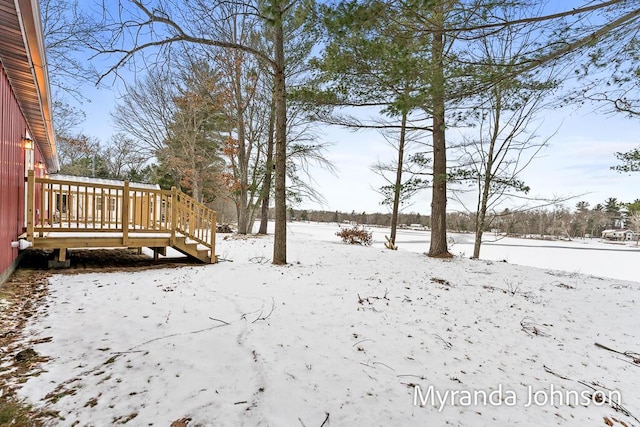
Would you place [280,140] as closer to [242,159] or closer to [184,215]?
[184,215]

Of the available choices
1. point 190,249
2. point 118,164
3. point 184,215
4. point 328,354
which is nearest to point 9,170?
point 184,215

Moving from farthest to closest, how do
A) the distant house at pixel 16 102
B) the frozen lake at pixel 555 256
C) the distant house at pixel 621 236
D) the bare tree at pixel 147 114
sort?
1. the distant house at pixel 621 236
2. the bare tree at pixel 147 114
3. the frozen lake at pixel 555 256
4. the distant house at pixel 16 102

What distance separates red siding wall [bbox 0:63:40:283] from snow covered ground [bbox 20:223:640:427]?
925mm

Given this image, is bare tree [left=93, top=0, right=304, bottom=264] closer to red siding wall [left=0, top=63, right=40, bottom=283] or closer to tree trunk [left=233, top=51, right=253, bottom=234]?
red siding wall [left=0, top=63, right=40, bottom=283]

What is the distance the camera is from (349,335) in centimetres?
276

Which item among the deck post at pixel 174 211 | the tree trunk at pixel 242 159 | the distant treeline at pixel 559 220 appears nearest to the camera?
the deck post at pixel 174 211

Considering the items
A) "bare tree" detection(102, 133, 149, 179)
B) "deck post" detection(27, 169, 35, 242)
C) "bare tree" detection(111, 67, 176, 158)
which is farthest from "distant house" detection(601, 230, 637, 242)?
"bare tree" detection(102, 133, 149, 179)

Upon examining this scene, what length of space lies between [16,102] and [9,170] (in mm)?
1367

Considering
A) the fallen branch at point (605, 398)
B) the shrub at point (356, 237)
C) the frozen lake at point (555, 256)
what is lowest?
the frozen lake at point (555, 256)

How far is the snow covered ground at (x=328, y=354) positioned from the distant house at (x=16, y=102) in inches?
51.3

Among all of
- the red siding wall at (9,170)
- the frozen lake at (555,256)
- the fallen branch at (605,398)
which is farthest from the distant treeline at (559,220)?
the fallen branch at (605,398)

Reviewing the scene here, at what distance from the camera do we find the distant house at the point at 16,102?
2.85 meters

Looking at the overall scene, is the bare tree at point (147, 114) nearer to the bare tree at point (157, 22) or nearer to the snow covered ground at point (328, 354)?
the bare tree at point (157, 22)

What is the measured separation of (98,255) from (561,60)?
9004 mm
